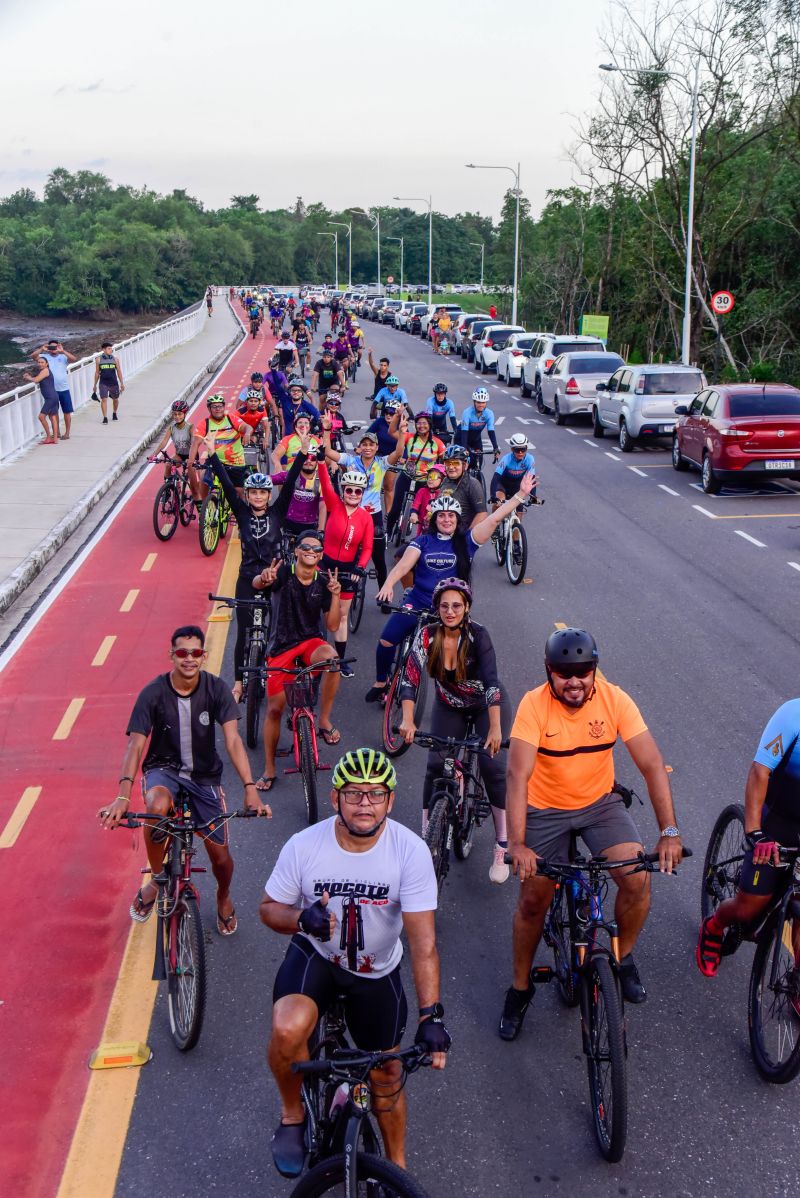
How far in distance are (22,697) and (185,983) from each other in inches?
215

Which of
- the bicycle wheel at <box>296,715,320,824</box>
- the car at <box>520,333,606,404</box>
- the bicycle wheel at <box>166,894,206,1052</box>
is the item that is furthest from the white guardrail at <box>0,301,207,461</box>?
the bicycle wheel at <box>166,894,206,1052</box>

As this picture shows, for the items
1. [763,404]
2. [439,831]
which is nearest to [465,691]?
[439,831]

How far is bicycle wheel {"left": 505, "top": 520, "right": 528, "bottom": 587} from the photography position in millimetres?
14609

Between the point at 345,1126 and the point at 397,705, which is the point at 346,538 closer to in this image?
the point at 397,705

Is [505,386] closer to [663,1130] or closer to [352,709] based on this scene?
[352,709]

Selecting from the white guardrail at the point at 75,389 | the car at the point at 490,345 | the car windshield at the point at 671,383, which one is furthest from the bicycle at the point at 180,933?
the car at the point at 490,345

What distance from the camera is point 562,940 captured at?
19.4 ft

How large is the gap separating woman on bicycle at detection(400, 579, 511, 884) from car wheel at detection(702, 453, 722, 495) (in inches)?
550

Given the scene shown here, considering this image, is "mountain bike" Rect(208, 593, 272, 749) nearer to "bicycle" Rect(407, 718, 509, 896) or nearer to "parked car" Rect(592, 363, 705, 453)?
"bicycle" Rect(407, 718, 509, 896)

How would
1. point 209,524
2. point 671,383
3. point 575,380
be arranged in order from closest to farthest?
point 209,524
point 671,383
point 575,380

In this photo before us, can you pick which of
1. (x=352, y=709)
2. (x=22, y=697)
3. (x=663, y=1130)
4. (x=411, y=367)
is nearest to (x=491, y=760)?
(x=663, y=1130)

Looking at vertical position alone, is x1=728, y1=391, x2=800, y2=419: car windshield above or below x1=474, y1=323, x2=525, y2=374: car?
above

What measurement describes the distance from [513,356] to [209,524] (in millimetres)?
Result: 26603

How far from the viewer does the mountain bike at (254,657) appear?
945 cm
